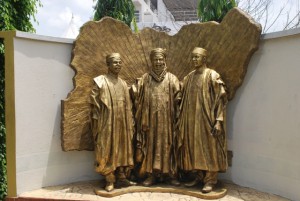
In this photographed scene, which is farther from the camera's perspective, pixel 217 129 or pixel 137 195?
pixel 137 195

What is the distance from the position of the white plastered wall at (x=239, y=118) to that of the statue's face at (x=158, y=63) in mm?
1067

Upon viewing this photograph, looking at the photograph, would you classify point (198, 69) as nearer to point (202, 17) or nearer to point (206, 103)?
point (206, 103)

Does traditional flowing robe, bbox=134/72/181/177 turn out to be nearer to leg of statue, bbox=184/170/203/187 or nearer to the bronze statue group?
the bronze statue group

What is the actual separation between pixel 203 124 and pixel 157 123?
0.60m

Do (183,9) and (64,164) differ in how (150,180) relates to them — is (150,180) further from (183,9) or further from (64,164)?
(183,9)

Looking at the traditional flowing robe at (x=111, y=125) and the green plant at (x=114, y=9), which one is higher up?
the green plant at (x=114, y=9)

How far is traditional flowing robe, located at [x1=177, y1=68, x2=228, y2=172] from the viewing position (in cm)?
428

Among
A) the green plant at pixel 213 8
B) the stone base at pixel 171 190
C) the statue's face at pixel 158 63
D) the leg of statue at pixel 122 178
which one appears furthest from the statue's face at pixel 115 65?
the green plant at pixel 213 8

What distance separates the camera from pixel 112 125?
14.5 feet

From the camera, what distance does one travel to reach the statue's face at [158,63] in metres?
4.53

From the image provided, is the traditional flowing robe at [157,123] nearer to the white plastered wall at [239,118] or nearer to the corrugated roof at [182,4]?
the white plastered wall at [239,118]

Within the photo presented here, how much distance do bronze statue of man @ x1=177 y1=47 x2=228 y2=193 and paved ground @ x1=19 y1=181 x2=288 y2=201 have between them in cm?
31

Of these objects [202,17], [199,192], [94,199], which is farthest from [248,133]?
[202,17]

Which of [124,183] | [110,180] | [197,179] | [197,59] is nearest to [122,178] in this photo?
[124,183]
